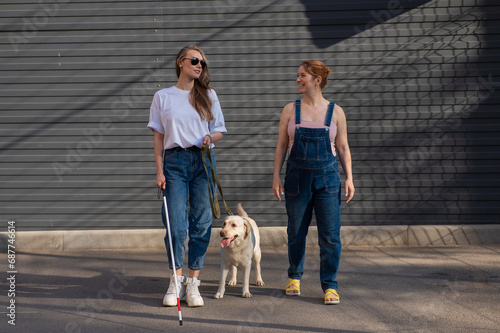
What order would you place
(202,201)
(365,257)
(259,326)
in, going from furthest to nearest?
(365,257) → (202,201) → (259,326)

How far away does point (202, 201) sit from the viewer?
5641mm

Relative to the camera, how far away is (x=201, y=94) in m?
5.58

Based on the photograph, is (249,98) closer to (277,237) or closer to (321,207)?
(277,237)

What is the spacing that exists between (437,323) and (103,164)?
5241mm

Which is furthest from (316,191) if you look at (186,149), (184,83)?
(184,83)

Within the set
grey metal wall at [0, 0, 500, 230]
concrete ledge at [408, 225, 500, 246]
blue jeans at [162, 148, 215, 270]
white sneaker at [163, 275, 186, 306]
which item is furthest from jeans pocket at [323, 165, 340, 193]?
concrete ledge at [408, 225, 500, 246]

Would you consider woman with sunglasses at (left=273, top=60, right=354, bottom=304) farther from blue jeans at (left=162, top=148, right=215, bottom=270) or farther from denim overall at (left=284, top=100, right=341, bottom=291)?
blue jeans at (left=162, top=148, right=215, bottom=270)

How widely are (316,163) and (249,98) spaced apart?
3.21 metres

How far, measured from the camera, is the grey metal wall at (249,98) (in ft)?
27.7

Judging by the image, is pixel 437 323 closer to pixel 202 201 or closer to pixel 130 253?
pixel 202 201

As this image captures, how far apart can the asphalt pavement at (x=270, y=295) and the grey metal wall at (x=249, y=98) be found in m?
0.81

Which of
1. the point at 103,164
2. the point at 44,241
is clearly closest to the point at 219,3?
the point at 103,164

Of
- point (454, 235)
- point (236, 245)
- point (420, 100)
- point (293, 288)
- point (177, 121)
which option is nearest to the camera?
point (177, 121)

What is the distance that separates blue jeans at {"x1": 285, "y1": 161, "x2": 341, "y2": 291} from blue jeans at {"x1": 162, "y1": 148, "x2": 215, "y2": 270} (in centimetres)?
79
